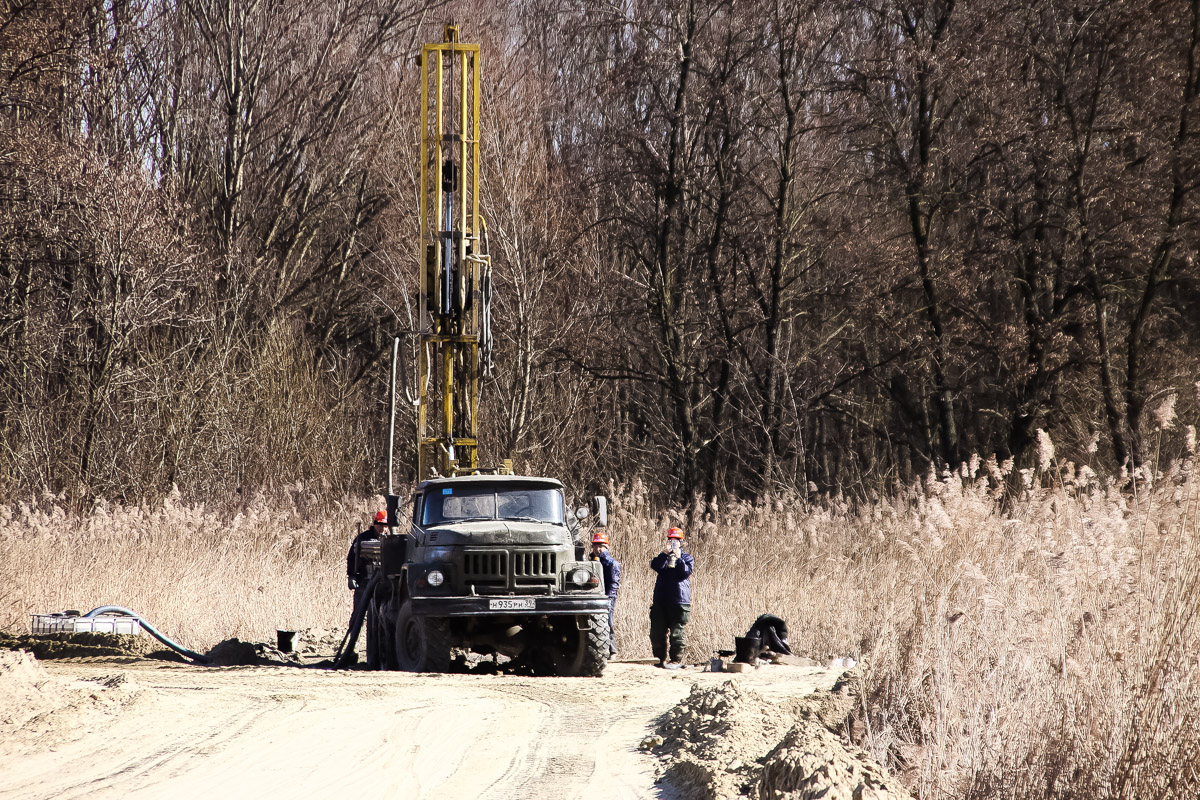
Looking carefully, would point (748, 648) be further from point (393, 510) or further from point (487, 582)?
point (393, 510)

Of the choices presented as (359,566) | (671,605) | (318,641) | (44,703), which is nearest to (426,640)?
(359,566)

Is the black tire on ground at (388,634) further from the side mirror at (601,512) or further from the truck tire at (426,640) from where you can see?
the side mirror at (601,512)

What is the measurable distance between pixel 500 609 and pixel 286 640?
3831 mm

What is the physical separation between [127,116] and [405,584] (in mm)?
20874

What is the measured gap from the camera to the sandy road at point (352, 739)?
721 centimetres

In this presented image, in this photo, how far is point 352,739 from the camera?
8625mm

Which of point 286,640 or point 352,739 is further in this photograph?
point 286,640

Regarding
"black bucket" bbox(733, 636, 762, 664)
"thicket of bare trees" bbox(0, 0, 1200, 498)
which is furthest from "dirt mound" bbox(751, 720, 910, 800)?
"thicket of bare trees" bbox(0, 0, 1200, 498)

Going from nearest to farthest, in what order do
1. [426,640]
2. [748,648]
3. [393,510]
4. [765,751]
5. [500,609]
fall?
[765,751] → [500,609] → [426,640] → [748,648] → [393,510]

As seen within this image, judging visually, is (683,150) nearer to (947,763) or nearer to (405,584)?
(405,584)

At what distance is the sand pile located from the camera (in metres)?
8.72

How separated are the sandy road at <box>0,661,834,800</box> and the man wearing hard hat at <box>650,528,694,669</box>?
7.15ft

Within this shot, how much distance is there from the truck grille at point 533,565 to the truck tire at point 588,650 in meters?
0.65

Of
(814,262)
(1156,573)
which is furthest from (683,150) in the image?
(1156,573)
